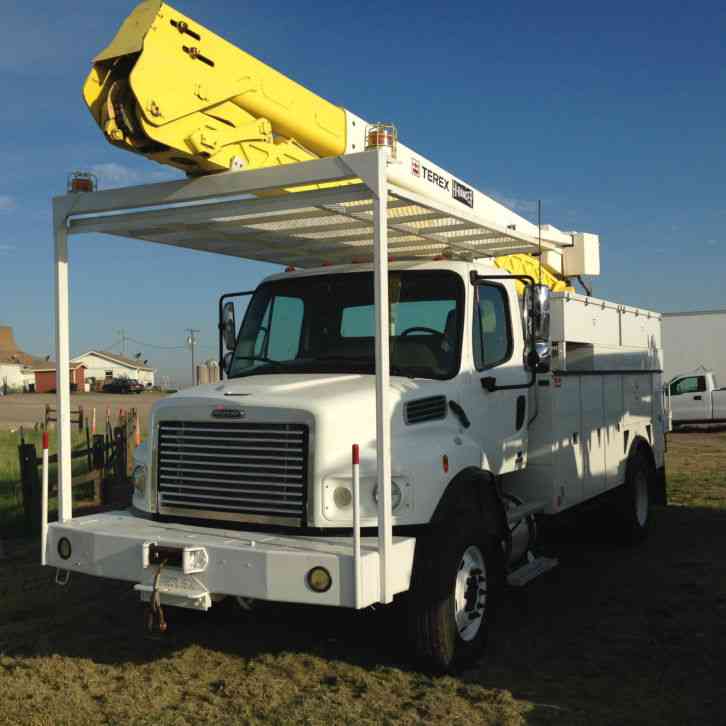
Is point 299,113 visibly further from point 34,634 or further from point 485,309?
point 34,634

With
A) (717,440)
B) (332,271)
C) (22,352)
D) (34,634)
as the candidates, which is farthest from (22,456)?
(22,352)

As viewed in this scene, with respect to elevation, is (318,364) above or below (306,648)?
above

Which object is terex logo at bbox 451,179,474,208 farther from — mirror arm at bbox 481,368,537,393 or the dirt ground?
the dirt ground

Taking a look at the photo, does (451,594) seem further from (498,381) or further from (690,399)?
(690,399)

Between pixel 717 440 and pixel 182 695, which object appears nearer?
pixel 182 695

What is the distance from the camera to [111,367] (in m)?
99.5

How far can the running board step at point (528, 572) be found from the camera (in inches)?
242

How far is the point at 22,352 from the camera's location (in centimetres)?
10775

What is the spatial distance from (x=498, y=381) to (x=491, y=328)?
40 centimetres

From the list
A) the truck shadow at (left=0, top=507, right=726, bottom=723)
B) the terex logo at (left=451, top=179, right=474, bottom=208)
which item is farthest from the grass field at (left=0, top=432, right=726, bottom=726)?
the terex logo at (left=451, top=179, right=474, bottom=208)

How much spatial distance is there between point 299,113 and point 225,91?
0.83 metres

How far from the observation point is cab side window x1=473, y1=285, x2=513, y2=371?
6.11m

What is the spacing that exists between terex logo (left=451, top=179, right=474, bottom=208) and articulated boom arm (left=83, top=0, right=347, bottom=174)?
200cm

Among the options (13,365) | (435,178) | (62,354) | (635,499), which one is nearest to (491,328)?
(435,178)
